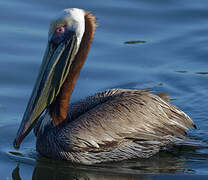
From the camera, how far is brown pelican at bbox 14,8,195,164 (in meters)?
6.28

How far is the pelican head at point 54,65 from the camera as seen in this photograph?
20.6 feet

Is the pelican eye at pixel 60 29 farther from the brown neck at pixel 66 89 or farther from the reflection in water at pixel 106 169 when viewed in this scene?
the reflection in water at pixel 106 169

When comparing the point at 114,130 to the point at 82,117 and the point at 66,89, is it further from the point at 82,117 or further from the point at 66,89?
the point at 66,89

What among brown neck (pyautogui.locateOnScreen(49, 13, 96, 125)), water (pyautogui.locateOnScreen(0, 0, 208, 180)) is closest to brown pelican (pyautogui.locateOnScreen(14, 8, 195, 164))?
brown neck (pyautogui.locateOnScreen(49, 13, 96, 125))

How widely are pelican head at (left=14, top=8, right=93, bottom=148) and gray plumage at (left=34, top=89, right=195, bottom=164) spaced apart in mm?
305

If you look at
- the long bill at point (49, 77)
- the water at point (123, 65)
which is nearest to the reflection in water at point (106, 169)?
the water at point (123, 65)

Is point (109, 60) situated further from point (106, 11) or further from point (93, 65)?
point (106, 11)

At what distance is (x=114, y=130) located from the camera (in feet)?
20.7

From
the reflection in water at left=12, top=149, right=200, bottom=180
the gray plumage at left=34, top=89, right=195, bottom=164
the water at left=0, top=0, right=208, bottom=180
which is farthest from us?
the water at left=0, top=0, right=208, bottom=180

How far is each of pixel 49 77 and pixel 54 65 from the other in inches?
5.8

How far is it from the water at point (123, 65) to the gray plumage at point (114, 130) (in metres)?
0.14

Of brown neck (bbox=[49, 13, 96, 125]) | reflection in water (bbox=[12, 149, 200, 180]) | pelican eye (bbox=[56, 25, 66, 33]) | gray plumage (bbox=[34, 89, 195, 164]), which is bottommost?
reflection in water (bbox=[12, 149, 200, 180])

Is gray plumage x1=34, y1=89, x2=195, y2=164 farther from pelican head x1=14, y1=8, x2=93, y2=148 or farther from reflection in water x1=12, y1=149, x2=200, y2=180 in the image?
pelican head x1=14, y1=8, x2=93, y2=148

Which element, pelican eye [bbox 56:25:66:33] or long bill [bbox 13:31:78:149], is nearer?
pelican eye [bbox 56:25:66:33]
